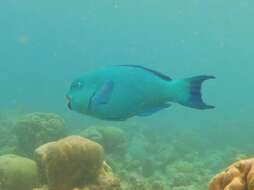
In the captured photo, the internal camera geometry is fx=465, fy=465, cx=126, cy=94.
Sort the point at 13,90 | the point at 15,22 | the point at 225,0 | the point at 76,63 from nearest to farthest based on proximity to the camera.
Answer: the point at 13,90 < the point at 225,0 < the point at 76,63 < the point at 15,22

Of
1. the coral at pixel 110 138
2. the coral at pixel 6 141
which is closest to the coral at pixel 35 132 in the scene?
the coral at pixel 6 141

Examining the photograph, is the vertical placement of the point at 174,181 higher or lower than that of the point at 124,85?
lower

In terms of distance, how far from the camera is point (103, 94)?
4.16m

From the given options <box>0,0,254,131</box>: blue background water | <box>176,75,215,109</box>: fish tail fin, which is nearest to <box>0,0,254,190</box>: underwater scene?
<box>176,75,215,109</box>: fish tail fin

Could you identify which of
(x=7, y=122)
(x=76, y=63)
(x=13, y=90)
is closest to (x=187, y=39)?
(x=76, y=63)

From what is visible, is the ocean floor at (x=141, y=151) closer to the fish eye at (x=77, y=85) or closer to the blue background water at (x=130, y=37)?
the fish eye at (x=77, y=85)

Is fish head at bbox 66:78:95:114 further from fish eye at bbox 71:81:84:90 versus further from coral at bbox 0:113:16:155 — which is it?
coral at bbox 0:113:16:155

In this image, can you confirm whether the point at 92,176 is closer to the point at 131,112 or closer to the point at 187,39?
the point at 131,112

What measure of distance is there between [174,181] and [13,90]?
48.0 m

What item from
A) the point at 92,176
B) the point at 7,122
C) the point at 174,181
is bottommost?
the point at 7,122

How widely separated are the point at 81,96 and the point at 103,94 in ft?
0.68

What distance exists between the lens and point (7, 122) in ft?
77.0

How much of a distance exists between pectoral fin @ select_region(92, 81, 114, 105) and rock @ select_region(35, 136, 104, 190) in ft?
8.15

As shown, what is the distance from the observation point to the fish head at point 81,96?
417cm
